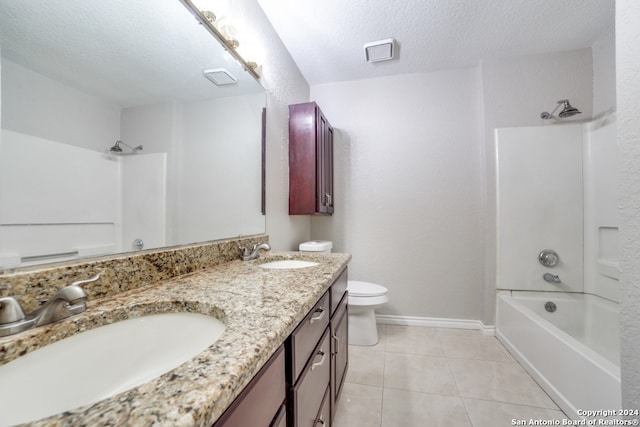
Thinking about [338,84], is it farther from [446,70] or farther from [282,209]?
[282,209]

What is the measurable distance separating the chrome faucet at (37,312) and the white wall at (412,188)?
211 cm

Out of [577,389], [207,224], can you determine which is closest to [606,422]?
[577,389]

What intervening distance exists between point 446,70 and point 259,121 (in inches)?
74.0

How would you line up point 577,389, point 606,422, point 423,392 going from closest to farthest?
point 606,422 → point 577,389 → point 423,392

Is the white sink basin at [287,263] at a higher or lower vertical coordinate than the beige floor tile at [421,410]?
higher

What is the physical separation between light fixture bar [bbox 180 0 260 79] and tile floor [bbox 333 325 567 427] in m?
1.96

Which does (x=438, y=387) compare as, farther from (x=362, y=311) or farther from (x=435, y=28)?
(x=435, y=28)

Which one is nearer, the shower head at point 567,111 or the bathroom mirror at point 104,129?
the bathroom mirror at point 104,129

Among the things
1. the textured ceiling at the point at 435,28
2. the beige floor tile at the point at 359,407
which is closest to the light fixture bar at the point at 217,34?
the textured ceiling at the point at 435,28

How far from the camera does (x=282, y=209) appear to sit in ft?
6.34

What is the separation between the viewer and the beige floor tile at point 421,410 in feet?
4.13

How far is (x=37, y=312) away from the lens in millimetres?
502

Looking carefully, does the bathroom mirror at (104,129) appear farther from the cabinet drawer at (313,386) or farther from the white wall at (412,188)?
the white wall at (412,188)

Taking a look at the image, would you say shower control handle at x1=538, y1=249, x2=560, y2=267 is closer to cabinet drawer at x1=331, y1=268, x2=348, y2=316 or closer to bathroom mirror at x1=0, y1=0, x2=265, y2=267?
cabinet drawer at x1=331, y1=268, x2=348, y2=316
